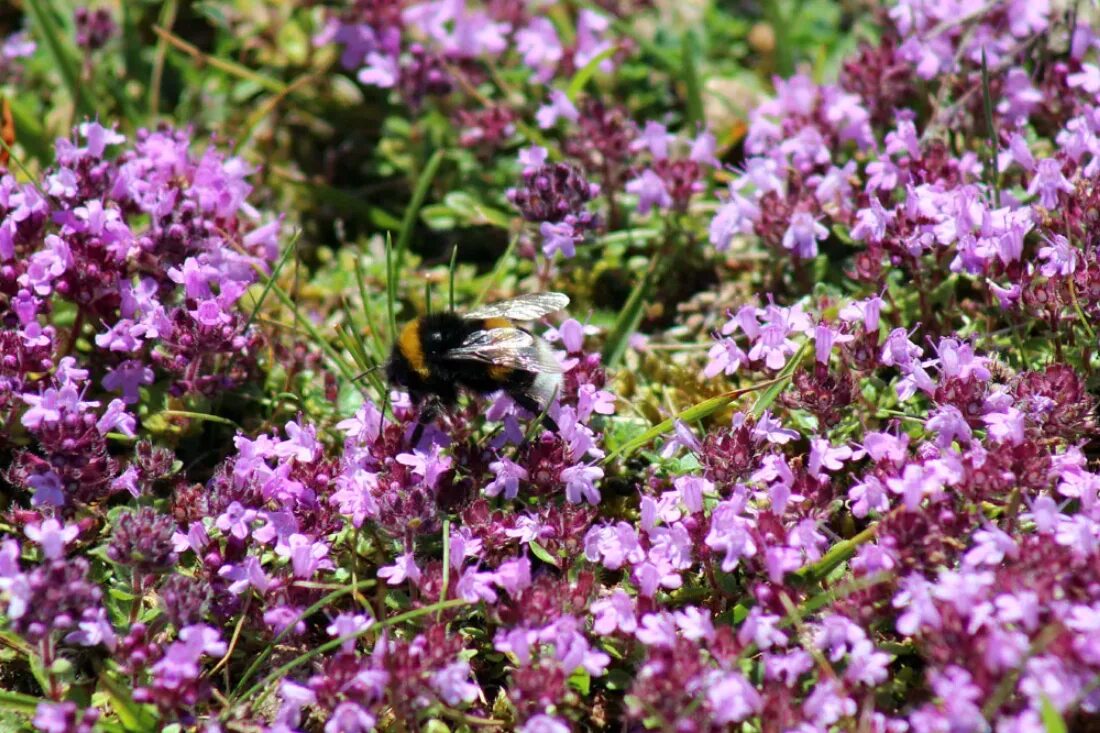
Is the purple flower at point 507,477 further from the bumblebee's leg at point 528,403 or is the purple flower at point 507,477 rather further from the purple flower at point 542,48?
the purple flower at point 542,48

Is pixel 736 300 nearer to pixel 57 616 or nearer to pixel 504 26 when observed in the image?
pixel 504 26

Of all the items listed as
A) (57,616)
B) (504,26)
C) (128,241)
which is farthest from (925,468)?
(504,26)

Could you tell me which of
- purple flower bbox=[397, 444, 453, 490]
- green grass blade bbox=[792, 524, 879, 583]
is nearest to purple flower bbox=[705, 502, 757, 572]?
green grass blade bbox=[792, 524, 879, 583]

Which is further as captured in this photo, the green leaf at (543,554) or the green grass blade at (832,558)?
the green leaf at (543,554)

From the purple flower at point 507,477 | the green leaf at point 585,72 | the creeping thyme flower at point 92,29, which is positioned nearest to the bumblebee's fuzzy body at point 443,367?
the purple flower at point 507,477

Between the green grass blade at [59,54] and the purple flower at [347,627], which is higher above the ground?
the green grass blade at [59,54]
